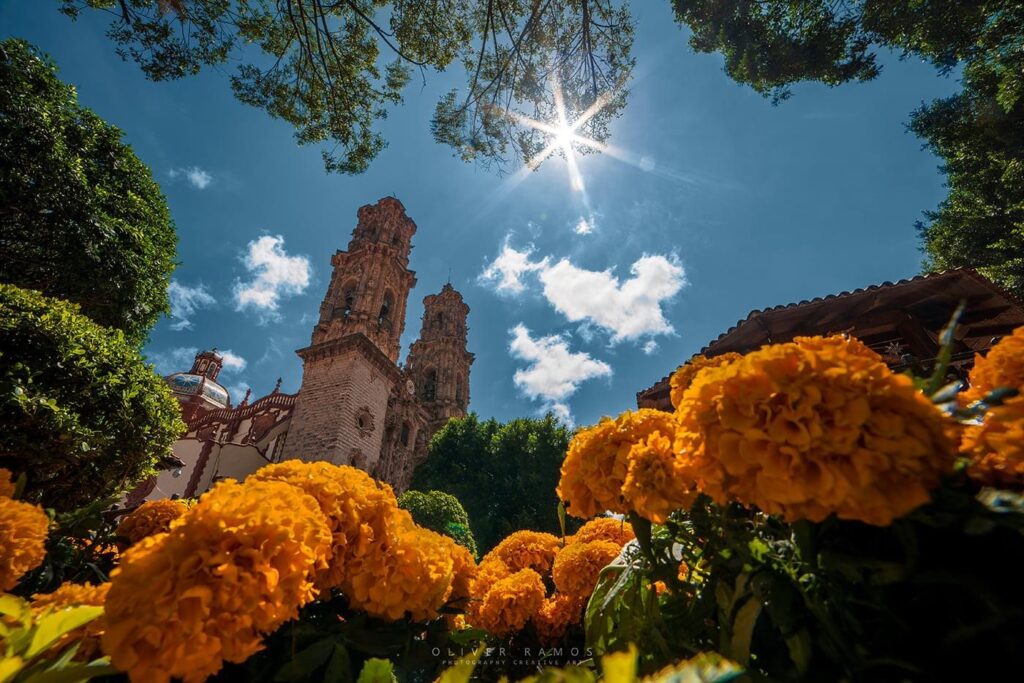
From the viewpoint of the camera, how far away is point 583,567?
94.0 inches

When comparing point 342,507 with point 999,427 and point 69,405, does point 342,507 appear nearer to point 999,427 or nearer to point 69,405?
point 999,427

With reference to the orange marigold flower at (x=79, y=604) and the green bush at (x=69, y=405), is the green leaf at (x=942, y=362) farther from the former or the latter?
the green bush at (x=69, y=405)

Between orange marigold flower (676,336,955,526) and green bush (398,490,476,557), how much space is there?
12.1m

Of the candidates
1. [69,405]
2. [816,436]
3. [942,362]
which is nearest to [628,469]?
[816,436]

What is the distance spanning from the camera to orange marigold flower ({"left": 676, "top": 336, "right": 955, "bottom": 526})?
853 millimetres

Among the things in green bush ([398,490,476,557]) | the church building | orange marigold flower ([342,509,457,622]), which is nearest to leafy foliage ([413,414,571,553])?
the church building

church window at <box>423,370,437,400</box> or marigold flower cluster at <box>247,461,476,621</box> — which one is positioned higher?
church window at <box>423,370,437,400</box>

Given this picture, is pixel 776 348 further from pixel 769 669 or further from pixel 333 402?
pixel 333 402

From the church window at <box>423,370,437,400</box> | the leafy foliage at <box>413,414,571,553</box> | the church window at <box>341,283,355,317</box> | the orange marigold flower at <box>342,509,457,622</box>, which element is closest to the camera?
the orange marigold flower at <box>342,509,457,622</box>

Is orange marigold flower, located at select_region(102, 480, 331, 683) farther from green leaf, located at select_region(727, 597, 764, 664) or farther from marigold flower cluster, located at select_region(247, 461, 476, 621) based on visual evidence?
green leaf, located at select_region(727, 597, 764, 664)

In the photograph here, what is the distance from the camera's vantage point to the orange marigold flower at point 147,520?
8.35ft

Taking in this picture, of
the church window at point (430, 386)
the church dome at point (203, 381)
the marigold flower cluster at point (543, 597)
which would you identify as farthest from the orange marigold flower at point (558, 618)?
the church dome at point (203, 381)

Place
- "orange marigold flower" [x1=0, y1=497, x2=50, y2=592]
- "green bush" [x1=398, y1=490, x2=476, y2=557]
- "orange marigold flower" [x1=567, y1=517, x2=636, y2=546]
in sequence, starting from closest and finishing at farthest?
1. "orange marigold flower" [x1=0, y1=497, x2=50, y2=592]
2. "orange marigold flower" [x1=567, y1=517, x2=636, y2=546]
3. "green bush" [x1=398, y1=490, x2=476, y2=557]

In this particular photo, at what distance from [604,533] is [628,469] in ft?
5.47
